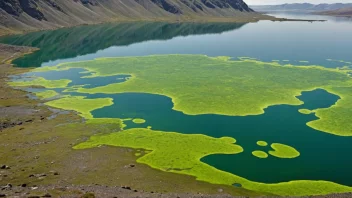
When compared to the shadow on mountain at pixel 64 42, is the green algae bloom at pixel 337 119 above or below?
below

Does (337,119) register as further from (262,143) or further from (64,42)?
(64,42)

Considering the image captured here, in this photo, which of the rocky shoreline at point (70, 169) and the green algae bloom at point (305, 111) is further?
the green algae bloom at point (305, 111)

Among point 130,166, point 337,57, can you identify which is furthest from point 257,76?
point 130,166

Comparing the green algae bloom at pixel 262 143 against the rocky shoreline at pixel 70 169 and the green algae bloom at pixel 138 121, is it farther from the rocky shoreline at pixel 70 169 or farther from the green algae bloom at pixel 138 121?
the green algae bloom at pixel 138 121

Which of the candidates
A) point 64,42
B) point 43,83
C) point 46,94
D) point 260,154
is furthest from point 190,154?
point 64,42

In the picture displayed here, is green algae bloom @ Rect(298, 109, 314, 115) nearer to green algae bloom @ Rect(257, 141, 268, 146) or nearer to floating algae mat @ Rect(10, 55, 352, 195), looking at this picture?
floating algae mat @ Rect(10, 55, 352, 195)

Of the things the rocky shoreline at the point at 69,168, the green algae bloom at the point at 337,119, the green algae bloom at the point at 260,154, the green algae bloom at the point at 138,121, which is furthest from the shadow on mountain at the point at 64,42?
the green algae bloom at the point at 337,119

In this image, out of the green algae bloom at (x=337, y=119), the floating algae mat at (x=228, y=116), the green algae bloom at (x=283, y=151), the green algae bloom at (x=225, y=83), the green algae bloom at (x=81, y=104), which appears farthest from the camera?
the green algae bloom at (x=225, y=83)
